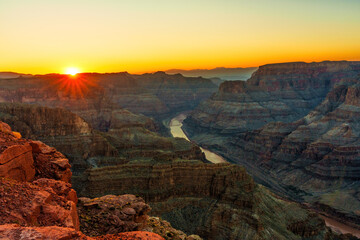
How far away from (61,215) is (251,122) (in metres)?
131

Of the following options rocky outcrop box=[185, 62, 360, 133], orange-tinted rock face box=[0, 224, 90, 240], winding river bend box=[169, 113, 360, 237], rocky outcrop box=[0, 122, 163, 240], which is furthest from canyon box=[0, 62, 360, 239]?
orange-tinted rock face box=[0, 224, 90, 240]

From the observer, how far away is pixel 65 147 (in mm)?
63031

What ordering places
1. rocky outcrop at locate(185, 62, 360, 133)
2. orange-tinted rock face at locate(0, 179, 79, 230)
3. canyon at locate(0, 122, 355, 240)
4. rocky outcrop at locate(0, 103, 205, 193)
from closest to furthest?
orange-tinted rock face at locate(0, 179, 79, 230) → canyon at locate(0, 122, 355, 240) → rocky outcrop at locate(0, 103, 205, 193) → rocky outcrop at locate(185, 62, 360, 133)

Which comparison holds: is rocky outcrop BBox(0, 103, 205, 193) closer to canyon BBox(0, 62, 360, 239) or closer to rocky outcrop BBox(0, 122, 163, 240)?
canyon BBox(0, 62, 360, 239)

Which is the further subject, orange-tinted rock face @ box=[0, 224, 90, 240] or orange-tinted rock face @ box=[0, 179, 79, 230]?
orange-tinted rock face @ box=[0, 179, 79, 230]

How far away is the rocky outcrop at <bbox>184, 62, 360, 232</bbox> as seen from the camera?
243ft

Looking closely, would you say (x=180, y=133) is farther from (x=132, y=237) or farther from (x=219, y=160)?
(x=132, y=237)

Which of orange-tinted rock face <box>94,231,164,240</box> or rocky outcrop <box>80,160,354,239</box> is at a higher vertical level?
orange-tinted rock face <box>94,231,164,240</box>

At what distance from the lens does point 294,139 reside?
93.8 m

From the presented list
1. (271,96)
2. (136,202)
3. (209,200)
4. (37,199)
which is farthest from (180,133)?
(37,199)

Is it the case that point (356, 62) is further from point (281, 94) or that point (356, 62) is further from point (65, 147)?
point (65, 147)

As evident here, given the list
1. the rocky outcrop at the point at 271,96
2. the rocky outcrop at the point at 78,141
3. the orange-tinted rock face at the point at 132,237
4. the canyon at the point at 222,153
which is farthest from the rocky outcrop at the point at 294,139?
the orange-tinted rock face at the point at 132,237

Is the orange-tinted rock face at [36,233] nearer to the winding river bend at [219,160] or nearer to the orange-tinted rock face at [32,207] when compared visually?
the orange-tinted rock face at [32,207]

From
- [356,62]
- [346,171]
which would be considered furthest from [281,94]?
[346,171]
